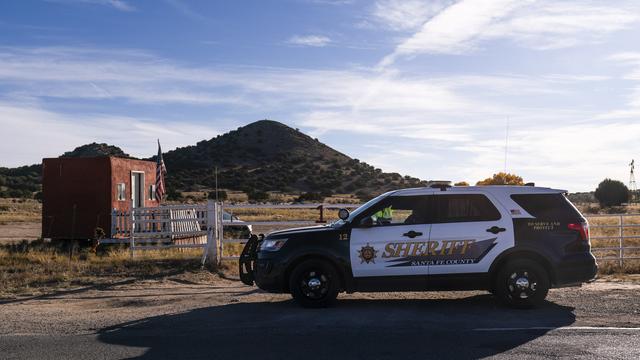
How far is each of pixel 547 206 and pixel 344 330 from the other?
13.3ft

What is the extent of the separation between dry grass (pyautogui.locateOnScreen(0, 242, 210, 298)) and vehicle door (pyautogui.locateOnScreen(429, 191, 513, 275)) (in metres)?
6.73

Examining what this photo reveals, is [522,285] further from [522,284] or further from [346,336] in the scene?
[346,336]

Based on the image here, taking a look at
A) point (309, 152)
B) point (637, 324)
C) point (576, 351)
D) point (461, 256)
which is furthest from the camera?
point (309, 152)

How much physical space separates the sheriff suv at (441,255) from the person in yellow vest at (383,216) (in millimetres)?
22

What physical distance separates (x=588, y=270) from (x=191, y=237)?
17656mm

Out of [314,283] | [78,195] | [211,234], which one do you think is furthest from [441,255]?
[78,195]

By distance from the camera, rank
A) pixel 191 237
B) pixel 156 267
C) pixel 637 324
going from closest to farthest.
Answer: pixel 637 324 < pixel 156 267 < pixel 191 237

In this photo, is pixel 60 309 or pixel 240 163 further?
pixel 240 163

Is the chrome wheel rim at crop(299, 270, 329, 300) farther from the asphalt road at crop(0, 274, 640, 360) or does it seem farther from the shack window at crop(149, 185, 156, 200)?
the shack window at crop(149, 185, 156, 200)

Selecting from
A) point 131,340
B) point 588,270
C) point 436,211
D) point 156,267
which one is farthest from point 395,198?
point 156,267

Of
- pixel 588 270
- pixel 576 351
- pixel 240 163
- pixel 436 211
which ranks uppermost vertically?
pixel 240 163

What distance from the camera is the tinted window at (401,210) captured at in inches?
410

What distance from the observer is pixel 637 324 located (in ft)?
29.7

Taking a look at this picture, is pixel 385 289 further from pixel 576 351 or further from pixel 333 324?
pixel 576 351
